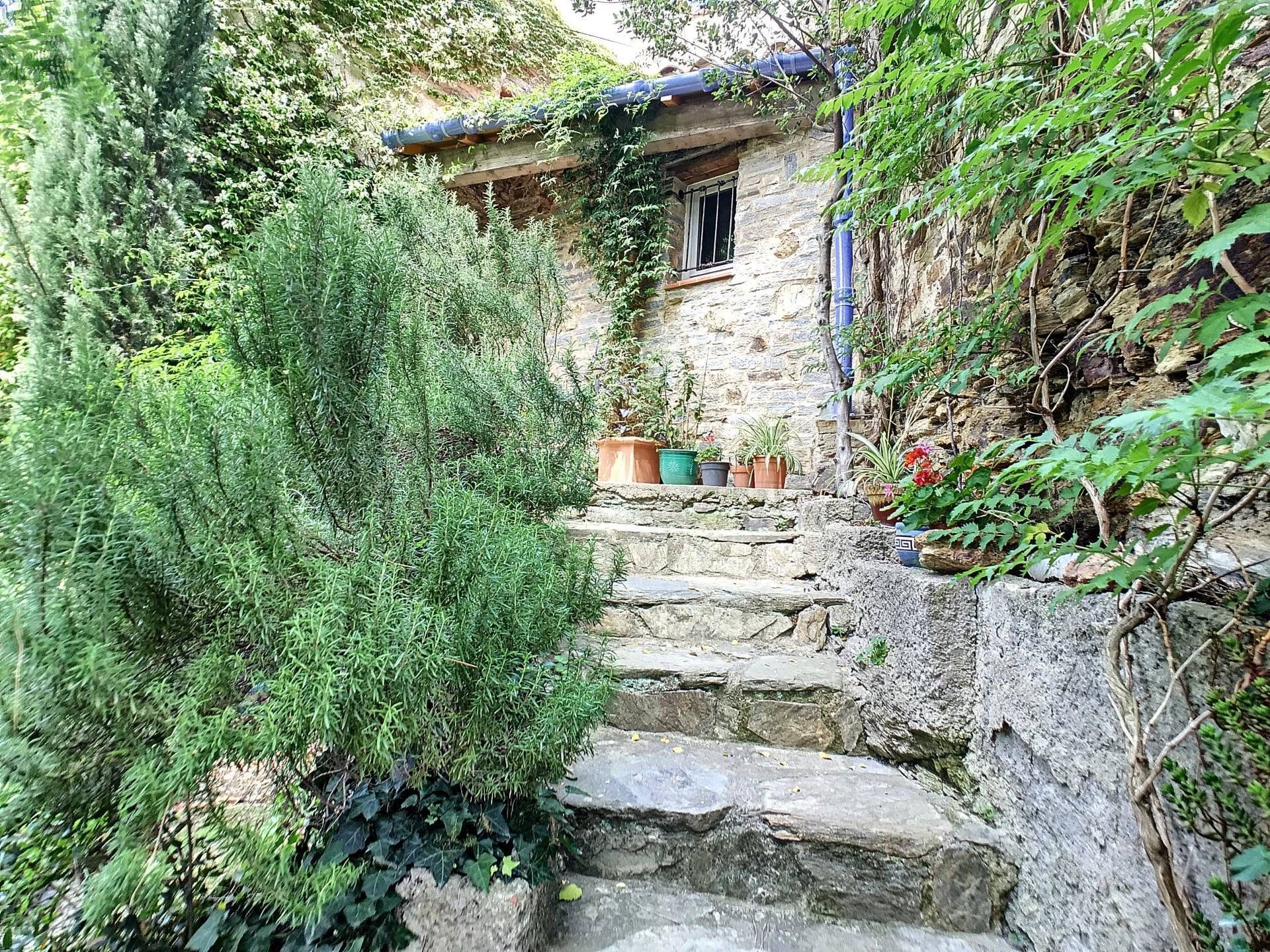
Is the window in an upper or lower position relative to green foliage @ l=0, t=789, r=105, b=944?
upper

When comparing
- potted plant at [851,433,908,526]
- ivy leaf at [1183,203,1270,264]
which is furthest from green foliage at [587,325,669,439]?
ivy leaf at [1183,203,1270,264]

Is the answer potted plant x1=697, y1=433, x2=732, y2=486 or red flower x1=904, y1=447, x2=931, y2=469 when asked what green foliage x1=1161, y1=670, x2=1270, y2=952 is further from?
potted plant x1=697, y1=433, x2=732, y2=486

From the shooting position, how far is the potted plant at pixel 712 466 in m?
3.97

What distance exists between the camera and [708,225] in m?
5.07

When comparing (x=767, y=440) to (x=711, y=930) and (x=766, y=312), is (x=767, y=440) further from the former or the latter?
(x=711, y=930)

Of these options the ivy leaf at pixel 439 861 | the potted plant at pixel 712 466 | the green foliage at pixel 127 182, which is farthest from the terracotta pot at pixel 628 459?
the ivy leaf at pixel 439 861

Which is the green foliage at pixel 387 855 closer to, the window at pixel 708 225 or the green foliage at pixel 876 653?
the green foliage at pixel 876 653

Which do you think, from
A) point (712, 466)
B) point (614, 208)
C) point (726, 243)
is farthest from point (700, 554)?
point (614, 208)

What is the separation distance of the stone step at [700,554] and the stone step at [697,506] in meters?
0.38

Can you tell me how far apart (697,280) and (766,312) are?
680 millimetres

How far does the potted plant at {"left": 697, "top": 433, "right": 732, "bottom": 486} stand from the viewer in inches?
156

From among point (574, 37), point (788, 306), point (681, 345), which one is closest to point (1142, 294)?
point (788, 306)

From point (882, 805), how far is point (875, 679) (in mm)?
420

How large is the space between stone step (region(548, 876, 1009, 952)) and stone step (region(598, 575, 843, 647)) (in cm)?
96
